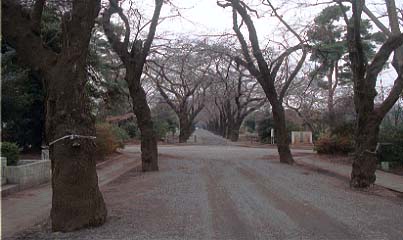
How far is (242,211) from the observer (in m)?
10.8

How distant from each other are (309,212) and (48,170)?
9.35 metres

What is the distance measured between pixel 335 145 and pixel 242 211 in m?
19.8

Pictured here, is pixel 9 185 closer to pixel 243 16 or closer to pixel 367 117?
pixel 367 117

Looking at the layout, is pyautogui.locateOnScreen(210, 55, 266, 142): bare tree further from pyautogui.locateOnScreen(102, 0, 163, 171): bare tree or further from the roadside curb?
pyautogui.locateOnScreen(102, 0, 163, 171): bare tree

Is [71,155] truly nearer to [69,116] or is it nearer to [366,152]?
[69,116]

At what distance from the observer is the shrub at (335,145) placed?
2872 centimetres

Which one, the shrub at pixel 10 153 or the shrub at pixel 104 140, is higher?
the shrub at pixel 104 140

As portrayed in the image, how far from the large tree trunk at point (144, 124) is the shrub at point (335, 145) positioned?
11.8 meters

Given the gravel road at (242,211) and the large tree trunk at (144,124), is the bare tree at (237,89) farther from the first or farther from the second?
the gravel road at (242,211)

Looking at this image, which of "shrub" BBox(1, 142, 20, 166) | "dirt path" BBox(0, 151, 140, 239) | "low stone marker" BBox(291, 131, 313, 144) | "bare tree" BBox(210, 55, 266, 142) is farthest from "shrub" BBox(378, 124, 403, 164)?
"low stone marker" BBox(291, 131, 313, 144)

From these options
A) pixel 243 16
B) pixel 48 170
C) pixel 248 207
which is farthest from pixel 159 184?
pixel 243 16

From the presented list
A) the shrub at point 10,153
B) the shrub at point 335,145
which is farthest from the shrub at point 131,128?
the shrub at point 10,153

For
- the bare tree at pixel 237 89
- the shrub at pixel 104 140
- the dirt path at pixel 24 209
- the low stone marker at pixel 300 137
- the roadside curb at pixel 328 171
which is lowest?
the dirt path at pixel 24 209

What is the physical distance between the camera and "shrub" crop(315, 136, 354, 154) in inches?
1131
